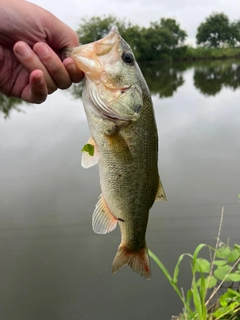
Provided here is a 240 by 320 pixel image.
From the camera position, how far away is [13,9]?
1788 mm

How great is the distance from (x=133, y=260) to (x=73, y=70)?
3.93 ft

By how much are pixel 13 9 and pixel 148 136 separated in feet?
3.30

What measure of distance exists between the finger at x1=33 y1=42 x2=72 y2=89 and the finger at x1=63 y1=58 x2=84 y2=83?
0.02 metres

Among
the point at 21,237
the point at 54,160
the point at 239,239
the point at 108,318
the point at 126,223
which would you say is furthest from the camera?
the point at 54,160

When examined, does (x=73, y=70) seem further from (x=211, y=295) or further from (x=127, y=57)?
(x=211, y=295)

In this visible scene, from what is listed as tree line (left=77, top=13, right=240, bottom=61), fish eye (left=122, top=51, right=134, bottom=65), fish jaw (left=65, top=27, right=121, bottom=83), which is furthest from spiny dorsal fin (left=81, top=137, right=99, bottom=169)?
tree line (left=77, top=13, right=240, bottom=61)

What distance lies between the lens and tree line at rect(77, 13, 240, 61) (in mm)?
43656

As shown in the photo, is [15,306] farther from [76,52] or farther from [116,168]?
[76,52]

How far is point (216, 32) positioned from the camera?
73562mm

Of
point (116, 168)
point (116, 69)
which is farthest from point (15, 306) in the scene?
point (116, 69)

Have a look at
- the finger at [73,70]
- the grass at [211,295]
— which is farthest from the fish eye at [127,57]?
the grass at [211,295]

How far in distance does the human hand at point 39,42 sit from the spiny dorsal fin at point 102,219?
734 mm

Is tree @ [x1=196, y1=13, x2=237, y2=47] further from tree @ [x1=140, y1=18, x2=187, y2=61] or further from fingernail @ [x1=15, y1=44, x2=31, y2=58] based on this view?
fingernail @ [x1=15, y1=44, x2=31, y2=58]

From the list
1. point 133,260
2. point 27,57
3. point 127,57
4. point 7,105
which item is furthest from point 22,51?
point 7,105
